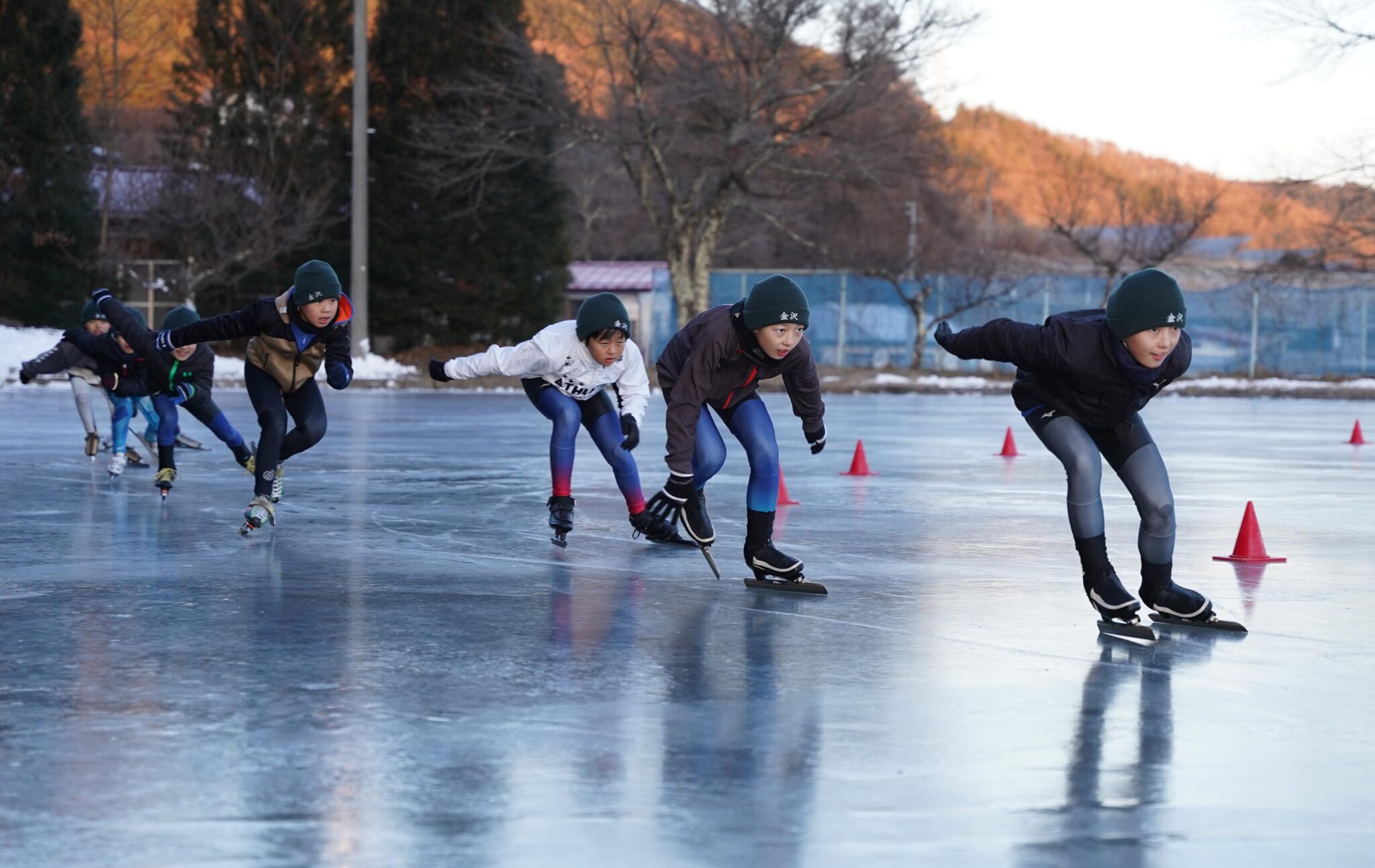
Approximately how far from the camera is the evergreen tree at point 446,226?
148ft

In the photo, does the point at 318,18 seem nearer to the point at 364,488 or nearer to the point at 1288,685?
the point at 364,488

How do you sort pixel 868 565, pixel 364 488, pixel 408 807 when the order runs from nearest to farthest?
pixel 408 807 → pixel 868 565 → pixel 364 488

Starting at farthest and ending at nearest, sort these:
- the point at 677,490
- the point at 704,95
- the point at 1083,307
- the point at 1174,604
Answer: the point at 1083,307
the point at 704,95
the point at 677,490
the point at 1174,604

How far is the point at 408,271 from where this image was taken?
45.3 meters

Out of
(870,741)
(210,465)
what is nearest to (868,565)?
(870,741)

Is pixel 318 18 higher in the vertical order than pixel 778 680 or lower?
higher

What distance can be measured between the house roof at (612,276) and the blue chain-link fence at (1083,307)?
15.0 m

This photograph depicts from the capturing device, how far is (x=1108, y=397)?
745 cm

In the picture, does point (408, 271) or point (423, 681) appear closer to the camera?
point (423, 681)

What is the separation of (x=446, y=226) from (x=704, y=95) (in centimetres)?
998

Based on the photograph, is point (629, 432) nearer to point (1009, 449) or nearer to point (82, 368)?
point (82, 368)

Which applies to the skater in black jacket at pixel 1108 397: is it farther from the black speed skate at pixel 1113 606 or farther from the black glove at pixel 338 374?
the black glove at pixel 338 374

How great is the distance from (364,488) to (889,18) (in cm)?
2738

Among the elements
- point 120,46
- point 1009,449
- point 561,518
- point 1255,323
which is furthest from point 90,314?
point 120,46
